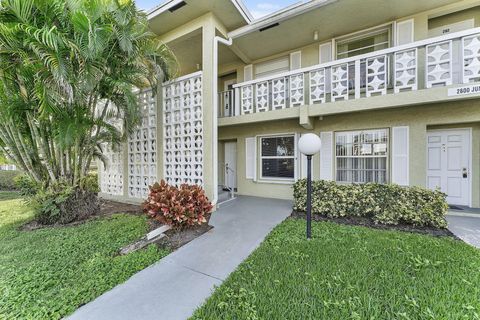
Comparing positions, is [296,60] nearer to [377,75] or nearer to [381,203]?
[377,75]

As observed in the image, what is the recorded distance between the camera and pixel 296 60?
791cm

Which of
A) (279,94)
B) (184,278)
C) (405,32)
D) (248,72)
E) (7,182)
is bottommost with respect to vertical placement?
(184,278)

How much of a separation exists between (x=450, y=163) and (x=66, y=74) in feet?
34.2

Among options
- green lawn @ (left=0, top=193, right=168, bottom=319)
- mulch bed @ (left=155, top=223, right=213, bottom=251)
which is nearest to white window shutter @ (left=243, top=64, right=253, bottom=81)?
mulch bed @ (left=155, top=223, right=213, bottom=251)

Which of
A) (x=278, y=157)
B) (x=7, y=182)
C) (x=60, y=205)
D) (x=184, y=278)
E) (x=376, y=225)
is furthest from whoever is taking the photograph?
(x=7, y=182)

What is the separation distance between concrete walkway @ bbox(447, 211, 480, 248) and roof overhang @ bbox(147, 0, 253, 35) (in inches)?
307

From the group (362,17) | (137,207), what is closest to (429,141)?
(362,17)

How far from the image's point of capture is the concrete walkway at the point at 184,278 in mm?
2549

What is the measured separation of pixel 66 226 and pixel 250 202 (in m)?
5.31

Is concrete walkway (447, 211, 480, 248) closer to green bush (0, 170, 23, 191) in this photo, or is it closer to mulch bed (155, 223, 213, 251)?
mulch bed (155, 223, 213, 251)

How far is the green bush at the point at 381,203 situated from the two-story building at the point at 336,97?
4.02 feet

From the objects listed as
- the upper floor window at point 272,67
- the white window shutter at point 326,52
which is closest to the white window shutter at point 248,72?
the upper floor window at point 272,67

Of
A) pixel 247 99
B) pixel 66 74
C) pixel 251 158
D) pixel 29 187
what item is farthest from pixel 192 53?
pixel 29 187

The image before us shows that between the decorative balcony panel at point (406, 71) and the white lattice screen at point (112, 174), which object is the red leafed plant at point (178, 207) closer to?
the white lattice screen at point (112, 174)
